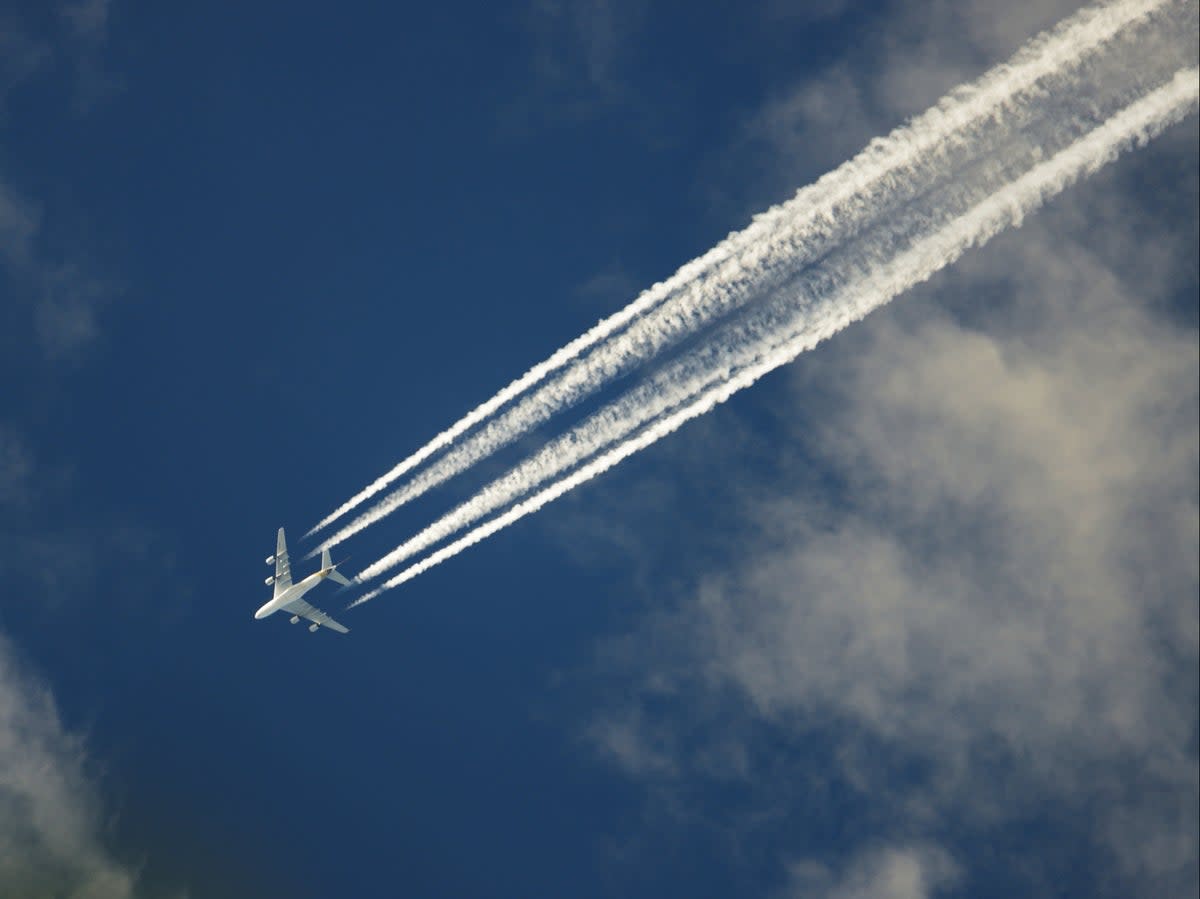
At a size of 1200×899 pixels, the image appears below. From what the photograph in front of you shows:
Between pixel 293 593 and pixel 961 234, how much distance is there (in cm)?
3238

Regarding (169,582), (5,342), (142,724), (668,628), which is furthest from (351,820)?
(5,342)

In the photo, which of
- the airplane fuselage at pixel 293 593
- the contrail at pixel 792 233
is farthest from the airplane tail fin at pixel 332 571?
the contrail at pixel 792 233

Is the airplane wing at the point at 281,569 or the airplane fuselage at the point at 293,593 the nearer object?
the airplane fuselage at the point at 293,593

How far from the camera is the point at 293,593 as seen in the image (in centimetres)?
4888

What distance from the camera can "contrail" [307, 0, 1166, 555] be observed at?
3044cm

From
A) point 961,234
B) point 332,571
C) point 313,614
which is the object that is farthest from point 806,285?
point 313,614

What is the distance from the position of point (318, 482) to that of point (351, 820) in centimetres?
1741

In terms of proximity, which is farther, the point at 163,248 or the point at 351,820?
the point at 163,248

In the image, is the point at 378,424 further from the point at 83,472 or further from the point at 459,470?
the point at 459,470

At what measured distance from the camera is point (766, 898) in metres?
56.8

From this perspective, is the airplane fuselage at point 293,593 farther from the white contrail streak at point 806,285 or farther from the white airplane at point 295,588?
the white contrail streak at point 806,285

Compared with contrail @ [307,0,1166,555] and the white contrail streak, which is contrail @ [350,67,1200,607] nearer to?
the white contrail streak

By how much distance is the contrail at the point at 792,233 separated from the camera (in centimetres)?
3044

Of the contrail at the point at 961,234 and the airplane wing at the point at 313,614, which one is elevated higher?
the airplane wing at the point at 313,614
